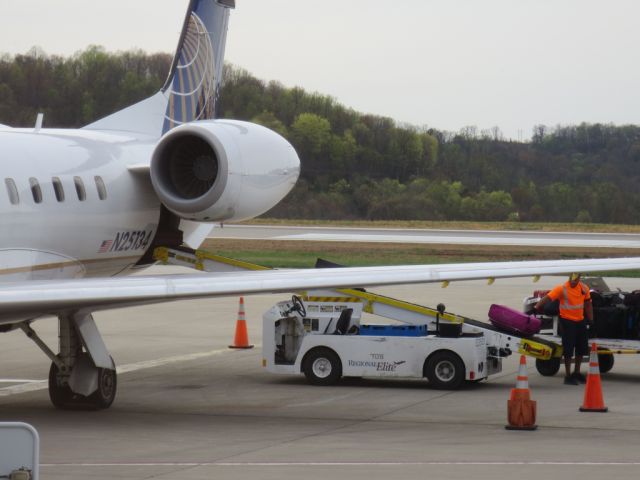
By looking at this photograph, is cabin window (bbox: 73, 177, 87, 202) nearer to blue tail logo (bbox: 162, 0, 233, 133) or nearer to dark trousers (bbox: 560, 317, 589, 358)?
blue tail logo (bbox: 162, 0, 233, 133)

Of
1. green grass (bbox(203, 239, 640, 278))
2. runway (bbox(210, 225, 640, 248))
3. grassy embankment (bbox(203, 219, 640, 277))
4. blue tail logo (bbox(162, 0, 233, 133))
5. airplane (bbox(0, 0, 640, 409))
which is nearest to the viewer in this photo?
airplane (bbox(0, 0, 640, 409))

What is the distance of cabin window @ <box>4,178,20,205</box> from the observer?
1378 centimetres

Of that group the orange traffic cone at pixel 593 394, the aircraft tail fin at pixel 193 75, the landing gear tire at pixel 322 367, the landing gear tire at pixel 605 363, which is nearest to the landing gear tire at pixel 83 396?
the landing gear tire at pixel 322 367

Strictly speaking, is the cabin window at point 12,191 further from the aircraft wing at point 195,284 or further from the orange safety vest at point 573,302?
the orange safety vest at point 573,302

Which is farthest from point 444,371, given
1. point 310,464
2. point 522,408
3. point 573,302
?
point 310,464

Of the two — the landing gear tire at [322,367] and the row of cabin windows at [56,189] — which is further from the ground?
the row of cabin windows at [56,189]

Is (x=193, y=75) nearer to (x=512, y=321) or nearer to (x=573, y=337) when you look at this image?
(x=512, y=321)

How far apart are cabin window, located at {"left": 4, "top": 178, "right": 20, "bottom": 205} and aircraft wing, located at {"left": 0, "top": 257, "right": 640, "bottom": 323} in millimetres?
1196

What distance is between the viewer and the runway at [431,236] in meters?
56.2

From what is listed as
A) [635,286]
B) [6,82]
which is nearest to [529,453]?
[635,286]

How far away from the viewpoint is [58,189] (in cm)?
1484

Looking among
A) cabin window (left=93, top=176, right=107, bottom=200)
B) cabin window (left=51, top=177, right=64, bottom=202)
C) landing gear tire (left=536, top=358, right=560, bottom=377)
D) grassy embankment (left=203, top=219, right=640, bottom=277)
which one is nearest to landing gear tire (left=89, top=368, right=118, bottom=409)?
cabin window (left=51, top=177, right=64, bottom=202)

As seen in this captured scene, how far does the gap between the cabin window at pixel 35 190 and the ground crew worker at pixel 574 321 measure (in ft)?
23.7

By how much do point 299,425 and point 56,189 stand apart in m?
4.15
